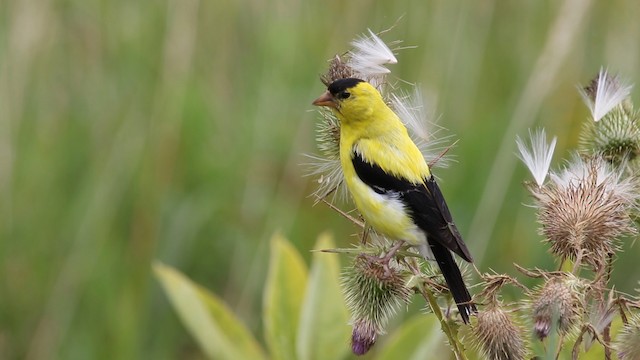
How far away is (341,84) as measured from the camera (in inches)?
63.3

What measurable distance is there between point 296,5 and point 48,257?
48.1 inches

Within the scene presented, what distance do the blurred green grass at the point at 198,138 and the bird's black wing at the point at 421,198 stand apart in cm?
79

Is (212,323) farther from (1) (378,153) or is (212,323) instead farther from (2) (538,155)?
(2) (538,155)

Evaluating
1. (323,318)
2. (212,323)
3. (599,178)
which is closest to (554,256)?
(599,178)

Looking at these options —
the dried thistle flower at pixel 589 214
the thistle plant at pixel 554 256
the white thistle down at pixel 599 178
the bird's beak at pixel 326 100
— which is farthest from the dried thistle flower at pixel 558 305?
the bird's beak at pixel 326 100

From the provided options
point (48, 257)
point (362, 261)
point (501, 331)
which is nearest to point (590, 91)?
point (362, 261)

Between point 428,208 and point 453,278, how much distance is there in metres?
0.25

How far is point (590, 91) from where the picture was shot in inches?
61.0

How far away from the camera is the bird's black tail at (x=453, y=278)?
1269mm

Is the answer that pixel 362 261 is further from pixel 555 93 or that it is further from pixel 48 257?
pixel 555 93

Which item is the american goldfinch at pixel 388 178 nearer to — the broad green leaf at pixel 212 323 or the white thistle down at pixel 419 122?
the white thistle down at pixel 419 122

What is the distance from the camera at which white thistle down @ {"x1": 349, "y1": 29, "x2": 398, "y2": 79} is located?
1476 mm

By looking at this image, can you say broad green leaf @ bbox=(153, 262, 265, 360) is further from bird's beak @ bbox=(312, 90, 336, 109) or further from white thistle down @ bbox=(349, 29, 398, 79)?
white thistle down @ bbox=(349, 29, 398, 79)

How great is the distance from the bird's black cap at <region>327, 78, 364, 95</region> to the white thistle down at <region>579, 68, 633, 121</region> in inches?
15.2
